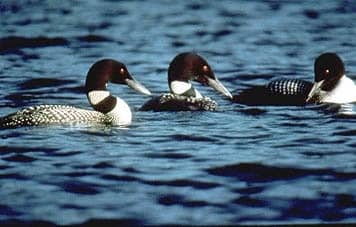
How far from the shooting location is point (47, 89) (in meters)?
15.6

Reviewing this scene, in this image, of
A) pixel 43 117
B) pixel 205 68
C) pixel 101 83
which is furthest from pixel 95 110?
pixel 205 68

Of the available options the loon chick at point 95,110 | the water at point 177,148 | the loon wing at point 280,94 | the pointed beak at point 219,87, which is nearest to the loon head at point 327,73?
the loon wing at point 280,94

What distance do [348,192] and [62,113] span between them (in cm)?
357

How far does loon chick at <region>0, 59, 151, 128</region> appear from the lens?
1174 centimetres

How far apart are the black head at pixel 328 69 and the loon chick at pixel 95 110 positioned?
2264 mm

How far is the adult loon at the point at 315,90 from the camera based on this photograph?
45.1 ft

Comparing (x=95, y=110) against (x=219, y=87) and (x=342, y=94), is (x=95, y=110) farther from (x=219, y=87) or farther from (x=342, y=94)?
(x=342, y=94)

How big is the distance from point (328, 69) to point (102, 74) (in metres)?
2.89

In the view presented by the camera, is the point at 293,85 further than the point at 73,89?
No

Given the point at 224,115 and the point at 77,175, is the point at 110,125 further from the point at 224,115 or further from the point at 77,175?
Result: the point at 77,175

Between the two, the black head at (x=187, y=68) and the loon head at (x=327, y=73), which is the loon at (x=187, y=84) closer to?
the black head at (x=187, y=68)

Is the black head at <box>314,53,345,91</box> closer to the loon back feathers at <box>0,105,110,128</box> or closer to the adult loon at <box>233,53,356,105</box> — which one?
the adult loon at <box>233,53,356,105</box>

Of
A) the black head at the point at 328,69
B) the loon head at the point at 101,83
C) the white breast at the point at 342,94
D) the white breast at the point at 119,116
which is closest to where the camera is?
the white breast at the point at 119,116

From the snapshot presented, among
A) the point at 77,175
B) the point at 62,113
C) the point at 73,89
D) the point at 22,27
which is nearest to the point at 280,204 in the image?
the point at 77,175
